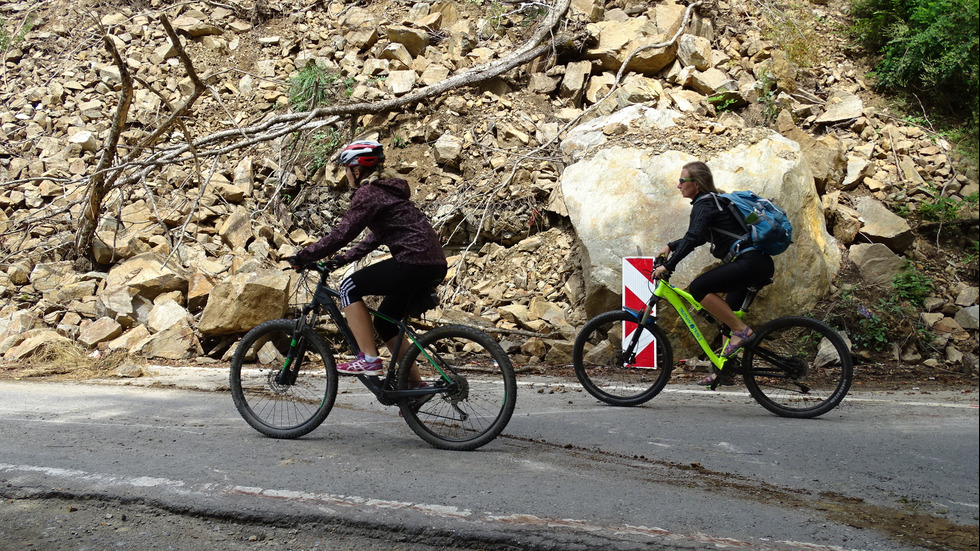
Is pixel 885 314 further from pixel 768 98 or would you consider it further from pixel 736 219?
pixel 768 98

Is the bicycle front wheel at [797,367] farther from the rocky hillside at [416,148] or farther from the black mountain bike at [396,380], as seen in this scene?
the black mountain bike at [396,380]

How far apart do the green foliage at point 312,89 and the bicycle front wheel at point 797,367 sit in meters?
9.64

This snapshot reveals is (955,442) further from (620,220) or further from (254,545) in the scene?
(620,220)

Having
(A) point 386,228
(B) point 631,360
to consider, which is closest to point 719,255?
(B) point 631,360

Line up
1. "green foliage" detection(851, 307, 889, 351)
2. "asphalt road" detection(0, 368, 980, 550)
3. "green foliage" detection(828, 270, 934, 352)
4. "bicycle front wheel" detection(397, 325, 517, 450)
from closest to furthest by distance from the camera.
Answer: "asphalt road" detection(0, 368, 980, 550) < "bicycle front wheel" detection(397, 325, 517, 450) < "green foliage" detection(828, 270, 934, 352) < "green foliage" detection(851, 307, 889, 351)

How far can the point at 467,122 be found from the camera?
12477 millimetres

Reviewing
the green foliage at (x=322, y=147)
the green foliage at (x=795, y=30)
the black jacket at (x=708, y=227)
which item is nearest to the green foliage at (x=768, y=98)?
the green foliage at (x=795, y=30)

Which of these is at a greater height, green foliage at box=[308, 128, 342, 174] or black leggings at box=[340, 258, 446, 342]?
green foliage at box=[308, 128, 342, 174]

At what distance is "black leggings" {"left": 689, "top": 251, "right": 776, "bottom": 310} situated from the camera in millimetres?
6070

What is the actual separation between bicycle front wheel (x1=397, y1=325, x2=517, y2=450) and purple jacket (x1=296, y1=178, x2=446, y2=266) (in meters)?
0.55

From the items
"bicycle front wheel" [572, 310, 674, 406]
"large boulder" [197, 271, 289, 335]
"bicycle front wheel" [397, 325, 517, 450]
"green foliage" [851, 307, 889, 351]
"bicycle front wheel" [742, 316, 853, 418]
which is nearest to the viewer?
"bicycle front wheel" [397, 325, 517, 450]

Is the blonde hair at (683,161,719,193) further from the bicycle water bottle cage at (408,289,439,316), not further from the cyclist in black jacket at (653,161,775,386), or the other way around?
the bicycle water bottle cage at (408,289,439,316)

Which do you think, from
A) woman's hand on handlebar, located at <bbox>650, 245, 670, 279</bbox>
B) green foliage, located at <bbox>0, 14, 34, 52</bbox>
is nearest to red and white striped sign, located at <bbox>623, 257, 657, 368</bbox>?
woman's hand on handlebar, located at <bbox>650, 245, 670, 279</bbox>

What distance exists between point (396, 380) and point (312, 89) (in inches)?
382
